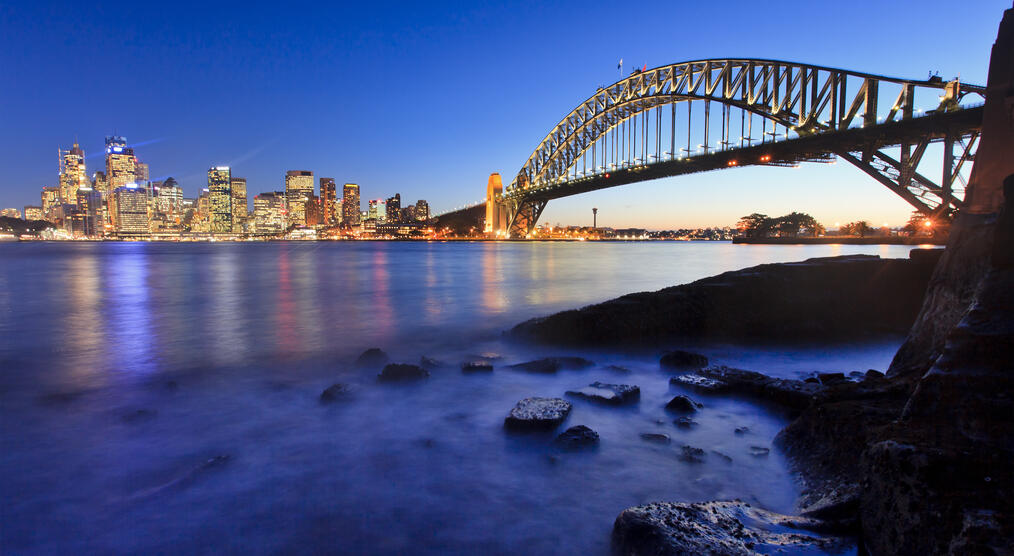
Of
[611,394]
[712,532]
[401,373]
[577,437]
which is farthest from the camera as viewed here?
[401,373]

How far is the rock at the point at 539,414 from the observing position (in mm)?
3412

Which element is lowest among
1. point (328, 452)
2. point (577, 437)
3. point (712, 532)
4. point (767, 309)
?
point (328, 452)

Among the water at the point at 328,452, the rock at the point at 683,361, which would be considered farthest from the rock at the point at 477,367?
the rock at the point at 683,361

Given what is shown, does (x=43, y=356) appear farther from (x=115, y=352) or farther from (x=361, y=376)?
(x=361, y=376)

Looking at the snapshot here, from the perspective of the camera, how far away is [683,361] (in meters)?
5.03

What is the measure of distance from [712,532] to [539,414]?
171cm

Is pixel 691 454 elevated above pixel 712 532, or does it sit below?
below

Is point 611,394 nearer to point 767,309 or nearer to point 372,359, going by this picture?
point 372,359

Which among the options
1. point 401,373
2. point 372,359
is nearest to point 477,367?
point 401,373

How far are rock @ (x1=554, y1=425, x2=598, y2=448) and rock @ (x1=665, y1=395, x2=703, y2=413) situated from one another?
840 mm

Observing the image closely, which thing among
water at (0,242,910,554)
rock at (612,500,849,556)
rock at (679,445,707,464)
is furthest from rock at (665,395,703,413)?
rock at (612,500,849,556)

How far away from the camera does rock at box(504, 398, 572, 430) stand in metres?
3.41

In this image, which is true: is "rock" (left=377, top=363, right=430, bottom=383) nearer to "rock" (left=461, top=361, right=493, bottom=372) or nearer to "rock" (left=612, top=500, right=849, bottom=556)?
"rock" (left=461, top=361, right=493, bottom=372)

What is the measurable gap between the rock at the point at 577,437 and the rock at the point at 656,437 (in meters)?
0.35
